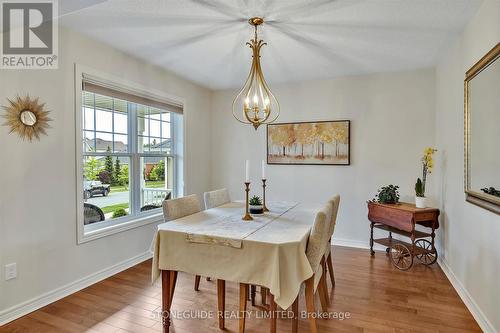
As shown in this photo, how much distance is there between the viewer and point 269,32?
8.82 ft

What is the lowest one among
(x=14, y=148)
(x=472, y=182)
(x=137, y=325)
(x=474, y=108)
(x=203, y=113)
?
(x=137, y=325)

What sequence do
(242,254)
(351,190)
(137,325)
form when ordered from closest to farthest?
(242,254)
(137,325)
(351,190)

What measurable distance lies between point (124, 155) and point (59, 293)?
1513mm

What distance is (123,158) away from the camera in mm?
3395

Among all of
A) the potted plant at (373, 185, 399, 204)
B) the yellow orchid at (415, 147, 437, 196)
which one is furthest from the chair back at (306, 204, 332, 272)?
the yellow orchid at (415, 147, 437, 196)

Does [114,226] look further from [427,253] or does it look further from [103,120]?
[427,253]

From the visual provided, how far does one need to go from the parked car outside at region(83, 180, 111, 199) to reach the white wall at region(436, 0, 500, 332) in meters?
3.47

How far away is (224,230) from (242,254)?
0.87ft

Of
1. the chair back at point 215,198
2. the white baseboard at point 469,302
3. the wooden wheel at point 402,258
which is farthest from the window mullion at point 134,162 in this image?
the white baseboard at point 469,302

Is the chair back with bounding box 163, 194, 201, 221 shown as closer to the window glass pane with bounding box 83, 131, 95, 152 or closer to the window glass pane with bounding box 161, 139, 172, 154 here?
the window glass pane with bounding box 83, 131, 95, 152

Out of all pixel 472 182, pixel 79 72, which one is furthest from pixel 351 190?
pixel 79 72

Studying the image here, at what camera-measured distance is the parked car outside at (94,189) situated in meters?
2.97

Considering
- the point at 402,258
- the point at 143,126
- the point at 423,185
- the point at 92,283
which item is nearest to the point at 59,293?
the point at 92,283

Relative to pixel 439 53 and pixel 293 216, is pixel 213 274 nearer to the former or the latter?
pixel 293 216
